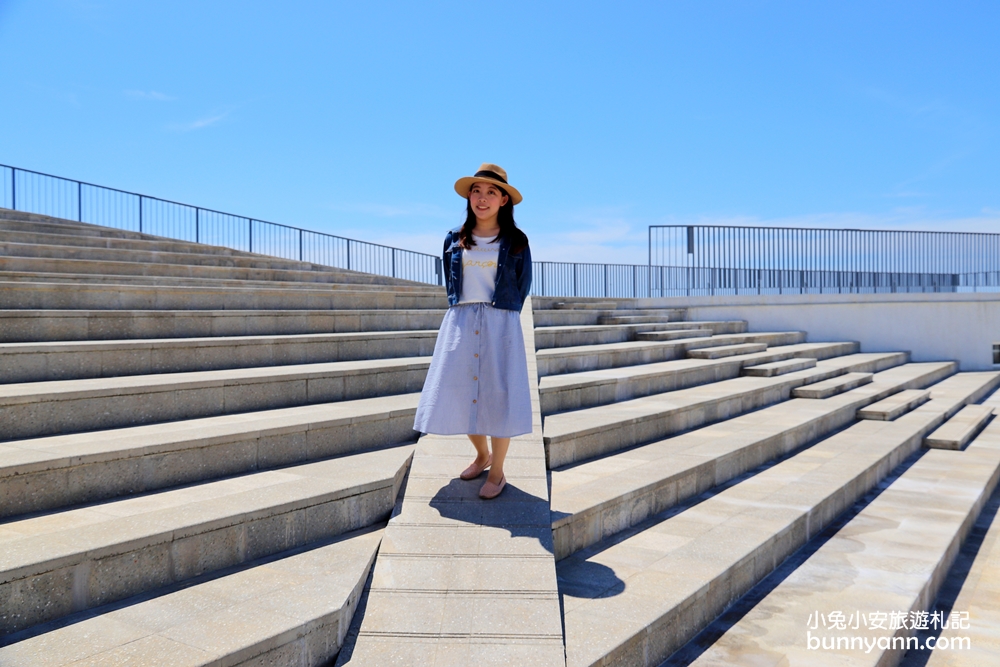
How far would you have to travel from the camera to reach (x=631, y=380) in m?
7.33

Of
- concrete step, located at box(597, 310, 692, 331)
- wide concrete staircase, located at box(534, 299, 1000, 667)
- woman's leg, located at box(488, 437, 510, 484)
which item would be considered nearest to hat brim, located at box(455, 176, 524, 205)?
woman's leg, located at box(488, 437, 510, 484)

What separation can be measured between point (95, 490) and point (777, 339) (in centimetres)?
1333

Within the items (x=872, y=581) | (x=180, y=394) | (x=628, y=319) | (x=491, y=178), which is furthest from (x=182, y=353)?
(x=628, y=319)

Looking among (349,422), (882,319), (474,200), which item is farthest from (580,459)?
(882,319)

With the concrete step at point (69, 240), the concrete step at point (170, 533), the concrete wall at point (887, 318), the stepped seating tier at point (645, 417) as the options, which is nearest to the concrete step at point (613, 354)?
the stepped seating tier at point (645, 417)

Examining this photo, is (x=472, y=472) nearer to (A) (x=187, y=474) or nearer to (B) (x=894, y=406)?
(A) (x=187, y=474)

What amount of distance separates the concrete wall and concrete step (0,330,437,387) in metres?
10.5

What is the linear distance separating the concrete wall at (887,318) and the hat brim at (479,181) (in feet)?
40.8

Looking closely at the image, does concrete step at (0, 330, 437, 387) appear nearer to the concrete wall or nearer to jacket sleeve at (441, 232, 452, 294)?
jacket sleeve at (441, 232, 452, 294)

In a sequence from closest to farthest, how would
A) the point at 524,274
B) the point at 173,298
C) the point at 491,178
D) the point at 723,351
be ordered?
the point at 491,178 → the point at 524,274 → the point at 173,298 → the point at 723,351

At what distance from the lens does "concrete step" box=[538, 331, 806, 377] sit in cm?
762

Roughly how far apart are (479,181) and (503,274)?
54cm

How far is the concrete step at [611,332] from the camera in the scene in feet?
29.4

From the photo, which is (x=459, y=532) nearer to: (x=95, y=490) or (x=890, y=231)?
(x=95, y=490)
